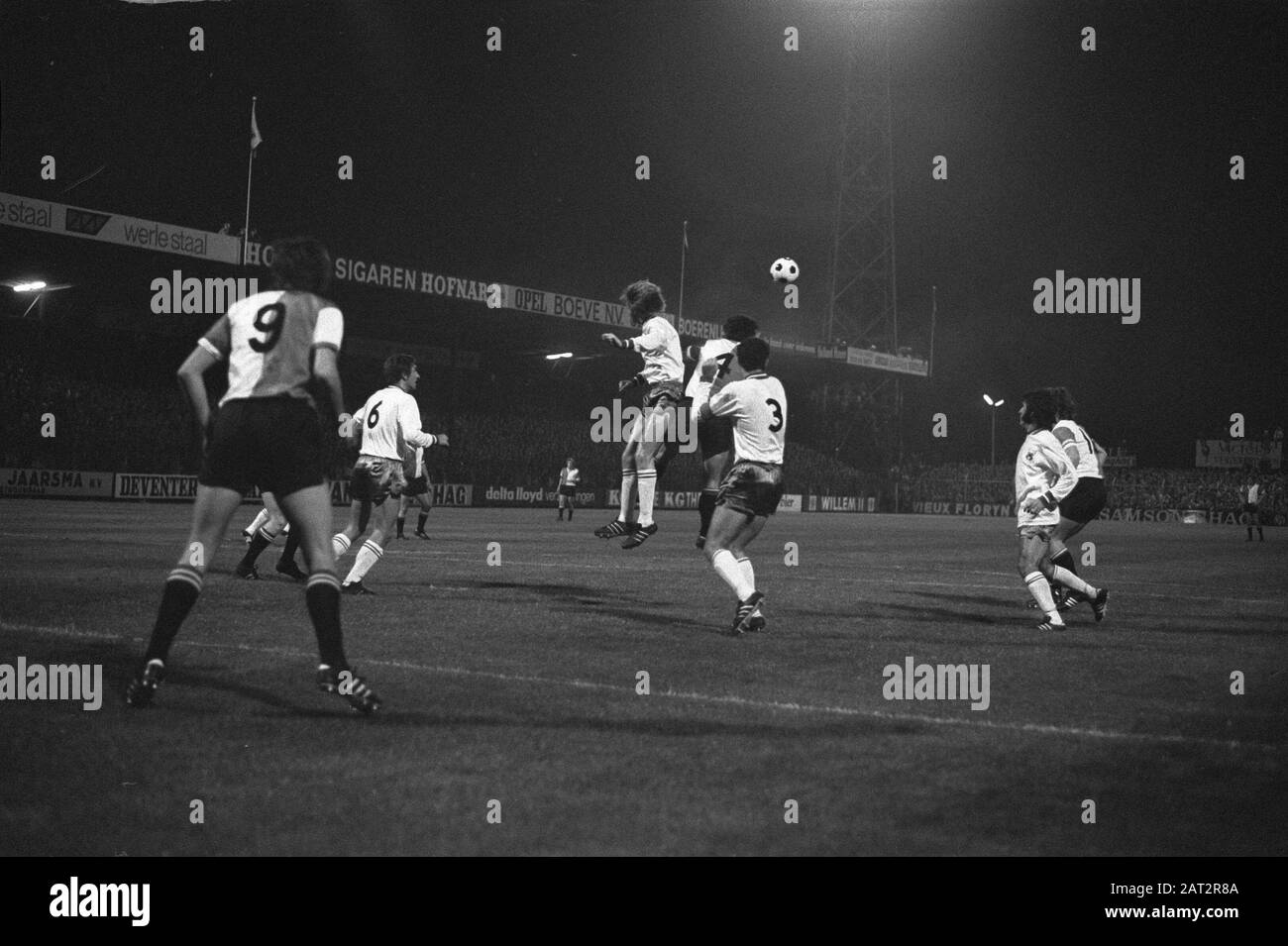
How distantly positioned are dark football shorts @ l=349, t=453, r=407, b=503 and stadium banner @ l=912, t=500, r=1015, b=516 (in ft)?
198

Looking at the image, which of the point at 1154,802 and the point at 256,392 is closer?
the point at 1154,802

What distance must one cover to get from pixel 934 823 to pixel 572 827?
4.19 ft

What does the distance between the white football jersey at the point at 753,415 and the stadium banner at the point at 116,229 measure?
29.6 m

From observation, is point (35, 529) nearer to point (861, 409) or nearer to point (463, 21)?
point (463, 21)

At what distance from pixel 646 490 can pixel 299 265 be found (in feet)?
22.2

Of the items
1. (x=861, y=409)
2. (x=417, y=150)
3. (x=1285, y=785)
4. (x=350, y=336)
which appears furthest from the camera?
(x=861, y=409)

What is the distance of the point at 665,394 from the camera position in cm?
1254

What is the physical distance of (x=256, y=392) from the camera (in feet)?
20.3

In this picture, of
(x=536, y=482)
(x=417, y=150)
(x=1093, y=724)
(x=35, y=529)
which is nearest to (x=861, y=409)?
(x=536, y=482)

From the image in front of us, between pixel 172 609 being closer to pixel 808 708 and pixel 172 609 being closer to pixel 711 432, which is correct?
pixel 808 708

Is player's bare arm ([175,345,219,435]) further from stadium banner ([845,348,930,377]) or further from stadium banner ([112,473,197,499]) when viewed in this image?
stadium banner ([845,348,930,377])

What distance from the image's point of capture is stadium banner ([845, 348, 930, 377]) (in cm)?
6354

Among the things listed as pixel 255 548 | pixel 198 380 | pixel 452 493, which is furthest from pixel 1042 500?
pixel 452 493

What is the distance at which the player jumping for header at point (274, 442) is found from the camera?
612 cm
